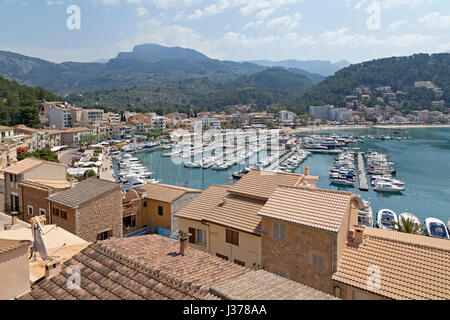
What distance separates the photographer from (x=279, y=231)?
7.28 m

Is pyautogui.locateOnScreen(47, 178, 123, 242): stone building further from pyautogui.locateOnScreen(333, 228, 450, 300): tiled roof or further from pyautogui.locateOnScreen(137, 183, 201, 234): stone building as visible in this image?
pyautogui.locateOnScreen(333, 228, 450, 300): tiled roof

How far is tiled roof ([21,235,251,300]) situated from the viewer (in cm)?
346

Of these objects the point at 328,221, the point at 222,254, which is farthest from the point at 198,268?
the point at 222,254

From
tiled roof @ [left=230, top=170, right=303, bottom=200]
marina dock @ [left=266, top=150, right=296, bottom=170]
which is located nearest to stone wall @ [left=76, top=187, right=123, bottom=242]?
tiled roof @ [left=230, top=170, right=303, bottom=200]

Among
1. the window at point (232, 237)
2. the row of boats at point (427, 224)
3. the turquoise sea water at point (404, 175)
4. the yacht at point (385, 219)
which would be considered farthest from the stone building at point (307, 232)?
the turquoise sea water at point (404, 175)

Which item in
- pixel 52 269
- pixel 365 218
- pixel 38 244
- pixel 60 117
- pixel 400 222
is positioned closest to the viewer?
pixel 52 269

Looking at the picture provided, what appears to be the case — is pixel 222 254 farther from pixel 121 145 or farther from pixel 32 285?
pixel 121 145

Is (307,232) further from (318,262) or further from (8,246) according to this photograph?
(8,246)

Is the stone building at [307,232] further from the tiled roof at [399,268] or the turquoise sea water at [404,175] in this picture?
the turquoise sea water at [404,175]

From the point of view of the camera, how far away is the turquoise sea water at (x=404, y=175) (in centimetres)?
2662

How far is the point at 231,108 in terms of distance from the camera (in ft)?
417

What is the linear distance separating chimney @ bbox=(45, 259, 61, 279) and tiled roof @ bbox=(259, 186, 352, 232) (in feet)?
14.0

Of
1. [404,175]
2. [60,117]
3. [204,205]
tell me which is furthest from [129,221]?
[60,117]

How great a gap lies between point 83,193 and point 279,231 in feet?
19.4
